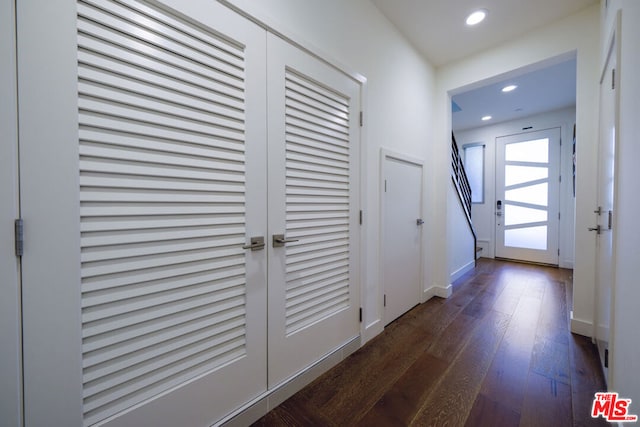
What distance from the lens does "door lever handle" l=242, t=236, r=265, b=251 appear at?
1.24 metres

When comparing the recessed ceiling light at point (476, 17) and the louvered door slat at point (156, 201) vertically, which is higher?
the recessed ceiling light at point (476, 17)

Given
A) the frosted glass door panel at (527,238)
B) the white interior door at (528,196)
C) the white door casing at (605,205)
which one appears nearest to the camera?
the white door casing at (605,205)

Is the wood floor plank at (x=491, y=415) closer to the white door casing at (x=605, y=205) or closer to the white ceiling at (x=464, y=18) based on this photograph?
the white door casing at (x=605, y=205)

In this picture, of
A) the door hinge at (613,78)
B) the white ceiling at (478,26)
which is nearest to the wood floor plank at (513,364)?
the door hinge at (613,78)

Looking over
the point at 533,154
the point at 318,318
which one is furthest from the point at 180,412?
the point at 533,154

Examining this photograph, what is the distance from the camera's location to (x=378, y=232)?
210 centimetres

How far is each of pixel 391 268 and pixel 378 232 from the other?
1.57 feet

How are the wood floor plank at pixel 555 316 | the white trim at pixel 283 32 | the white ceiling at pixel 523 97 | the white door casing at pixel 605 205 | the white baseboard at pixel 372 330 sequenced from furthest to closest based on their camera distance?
1. the white ceiling at pixel 523 97
2. the wood floor plank at pixel 555 316
3. the white baseboard at pixel 372 330
4. the white door casing at pixel 605 205
5. the white trim at pixel 283 32

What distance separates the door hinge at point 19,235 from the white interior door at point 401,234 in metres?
2.04

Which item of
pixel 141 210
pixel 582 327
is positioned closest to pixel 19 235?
pixel 141 210

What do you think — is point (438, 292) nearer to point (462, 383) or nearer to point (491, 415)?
point (462, 383)

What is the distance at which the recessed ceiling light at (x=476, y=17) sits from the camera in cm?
212

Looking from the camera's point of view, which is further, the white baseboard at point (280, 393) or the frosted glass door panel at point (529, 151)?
the frosted glass door panel at point (529, 151)

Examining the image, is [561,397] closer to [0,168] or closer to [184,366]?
[184,366]
